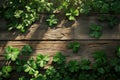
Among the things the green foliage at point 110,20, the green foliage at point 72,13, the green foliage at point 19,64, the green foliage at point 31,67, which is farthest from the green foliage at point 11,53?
the green foliage at point 110,20

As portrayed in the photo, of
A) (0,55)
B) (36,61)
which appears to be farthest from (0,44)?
(36,61)

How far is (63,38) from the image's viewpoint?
Answer: 3895mm

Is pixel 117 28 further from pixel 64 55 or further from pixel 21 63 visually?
pixel 21 63

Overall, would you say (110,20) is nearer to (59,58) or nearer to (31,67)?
(59,58)

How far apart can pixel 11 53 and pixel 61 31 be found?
2.19 ft

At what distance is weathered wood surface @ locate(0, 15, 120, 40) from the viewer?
12.6 ft

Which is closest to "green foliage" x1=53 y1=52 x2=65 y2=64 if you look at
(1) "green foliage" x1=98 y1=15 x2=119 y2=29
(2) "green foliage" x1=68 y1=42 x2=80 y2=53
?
(2) "green foliage" x1=68 y1=42 x2=80 y2=53

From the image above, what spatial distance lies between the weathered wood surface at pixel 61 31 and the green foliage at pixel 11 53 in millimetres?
144

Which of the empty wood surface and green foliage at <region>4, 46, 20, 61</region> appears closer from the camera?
green foliage at <region>4, 46, 20, 61</region>

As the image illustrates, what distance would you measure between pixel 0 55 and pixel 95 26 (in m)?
1.21

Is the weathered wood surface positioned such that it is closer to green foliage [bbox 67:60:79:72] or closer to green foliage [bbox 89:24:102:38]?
green foliage [bbox 89:24:102:38]

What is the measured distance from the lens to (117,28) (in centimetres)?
393

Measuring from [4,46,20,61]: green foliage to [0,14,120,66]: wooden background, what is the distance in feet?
0.28

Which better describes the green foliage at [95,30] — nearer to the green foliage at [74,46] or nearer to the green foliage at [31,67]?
the green foliage at [74,46]
